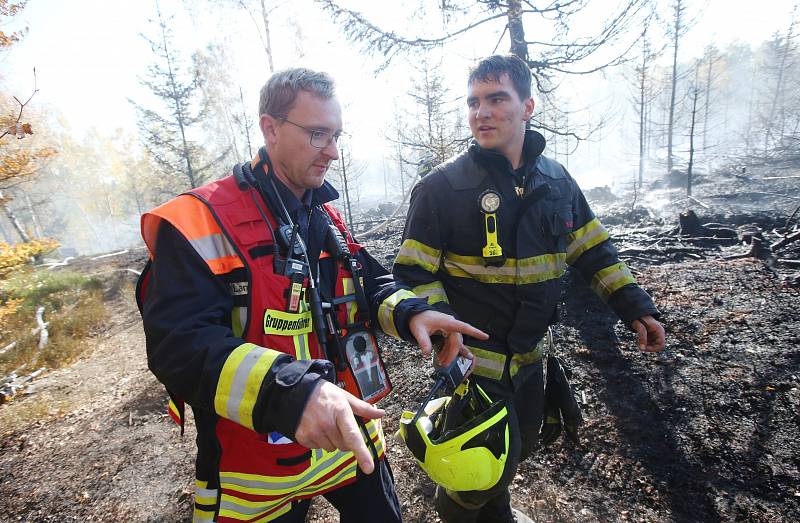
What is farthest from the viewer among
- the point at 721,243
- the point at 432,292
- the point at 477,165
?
the point at 721,243

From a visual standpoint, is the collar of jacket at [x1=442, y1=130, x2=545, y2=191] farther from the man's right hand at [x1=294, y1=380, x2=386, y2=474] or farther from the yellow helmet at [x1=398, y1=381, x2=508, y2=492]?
the man's right hand at [x1=294, y1=380, x2=386, y2=474]

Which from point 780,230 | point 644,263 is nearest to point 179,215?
point 644,263

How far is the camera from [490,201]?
2.15m

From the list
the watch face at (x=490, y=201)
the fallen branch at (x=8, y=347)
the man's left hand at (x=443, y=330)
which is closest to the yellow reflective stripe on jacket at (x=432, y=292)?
the man's left hand at (x=443, y=330)

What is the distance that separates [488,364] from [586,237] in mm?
1183

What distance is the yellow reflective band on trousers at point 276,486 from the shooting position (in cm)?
149

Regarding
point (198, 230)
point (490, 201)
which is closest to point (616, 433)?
point (490, 201)

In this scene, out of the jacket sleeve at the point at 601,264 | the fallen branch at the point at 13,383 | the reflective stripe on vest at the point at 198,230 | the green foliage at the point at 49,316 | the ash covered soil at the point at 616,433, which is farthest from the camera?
the green foliage at the point at 49,316

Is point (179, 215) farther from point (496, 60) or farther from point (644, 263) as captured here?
point (644, 263)

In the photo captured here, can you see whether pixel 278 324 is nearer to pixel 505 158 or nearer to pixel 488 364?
pixel 488 364

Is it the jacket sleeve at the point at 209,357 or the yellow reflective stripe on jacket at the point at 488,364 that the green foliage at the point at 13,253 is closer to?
the jacket sleeve at the point at 209,357

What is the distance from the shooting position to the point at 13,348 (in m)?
7.51

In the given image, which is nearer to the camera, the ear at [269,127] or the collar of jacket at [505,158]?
the ear at [269,127]

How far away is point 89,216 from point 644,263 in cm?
6816
